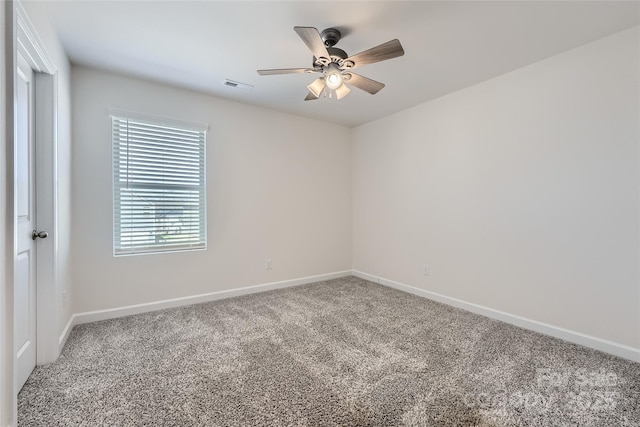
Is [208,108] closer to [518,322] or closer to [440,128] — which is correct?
[440,128]

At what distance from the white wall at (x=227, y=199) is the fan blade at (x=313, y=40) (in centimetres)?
199

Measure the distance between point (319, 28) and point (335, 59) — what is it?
0.28 metres

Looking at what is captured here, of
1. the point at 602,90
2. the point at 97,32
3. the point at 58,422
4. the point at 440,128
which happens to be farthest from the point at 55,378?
the point at 602,90

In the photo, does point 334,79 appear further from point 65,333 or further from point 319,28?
point 65,333

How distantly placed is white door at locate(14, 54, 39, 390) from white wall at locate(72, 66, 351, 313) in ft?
2.76

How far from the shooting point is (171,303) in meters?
3.25

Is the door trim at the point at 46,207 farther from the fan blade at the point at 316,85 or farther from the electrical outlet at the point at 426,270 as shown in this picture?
the electrical outlet at the point at 426,270

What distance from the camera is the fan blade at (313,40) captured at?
1.72 metres

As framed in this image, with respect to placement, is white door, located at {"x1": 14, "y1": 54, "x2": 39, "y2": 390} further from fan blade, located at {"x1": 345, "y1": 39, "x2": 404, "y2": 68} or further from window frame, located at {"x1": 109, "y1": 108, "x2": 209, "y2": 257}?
fan blade, located at {"x1": 345, "y1": 39, "x2": 404, "y2": 68}

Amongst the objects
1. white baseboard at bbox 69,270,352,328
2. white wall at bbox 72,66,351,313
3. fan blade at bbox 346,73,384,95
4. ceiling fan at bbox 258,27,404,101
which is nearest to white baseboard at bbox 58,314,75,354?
white baseboard at bbox 69,270,352,328

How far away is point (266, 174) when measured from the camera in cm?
395

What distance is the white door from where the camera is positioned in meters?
1.81

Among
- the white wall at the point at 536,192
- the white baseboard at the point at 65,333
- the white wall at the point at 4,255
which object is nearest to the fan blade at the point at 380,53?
the white wall at the point at 536,192

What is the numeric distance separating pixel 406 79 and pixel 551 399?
286cm
